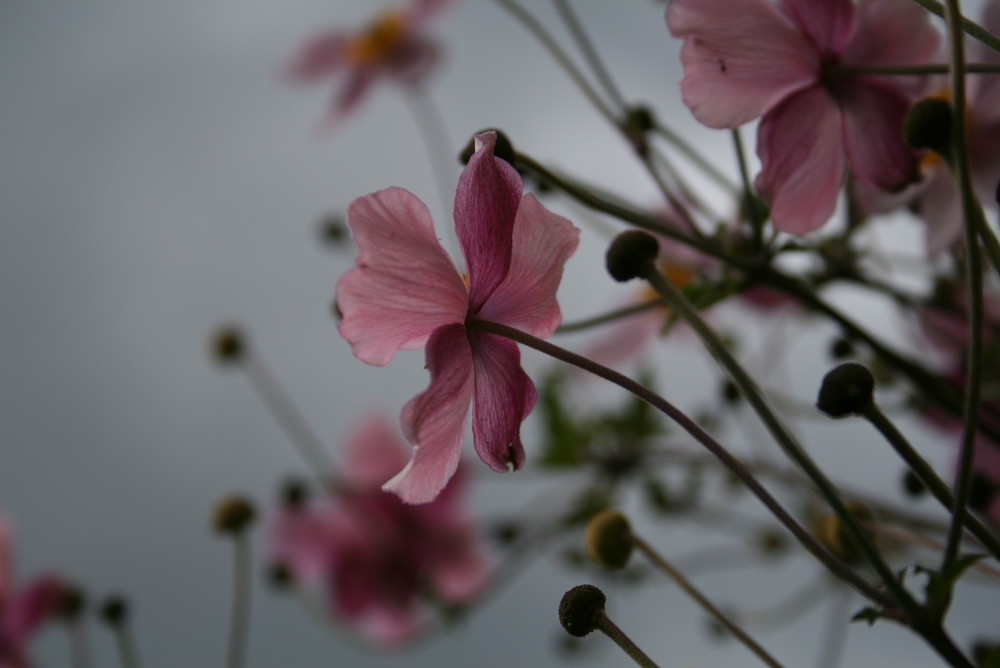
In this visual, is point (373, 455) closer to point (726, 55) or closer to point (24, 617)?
point (24, 617)

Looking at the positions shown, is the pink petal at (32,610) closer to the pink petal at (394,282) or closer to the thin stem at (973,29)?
the pink petal at (394,282)

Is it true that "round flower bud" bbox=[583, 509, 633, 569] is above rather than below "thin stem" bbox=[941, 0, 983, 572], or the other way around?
below

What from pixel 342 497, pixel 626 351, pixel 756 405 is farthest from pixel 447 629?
pixel 756 405

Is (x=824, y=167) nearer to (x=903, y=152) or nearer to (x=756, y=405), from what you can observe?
(x=903, y=152)

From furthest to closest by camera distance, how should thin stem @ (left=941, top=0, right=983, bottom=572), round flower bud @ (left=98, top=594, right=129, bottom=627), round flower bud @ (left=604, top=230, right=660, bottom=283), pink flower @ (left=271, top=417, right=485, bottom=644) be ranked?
1. pink flower @ (left=271, top=417, right=485, bottom=644)
2. round flower bud @ (left=98, top=594, right=129, bottom=627)
3. round flower bud @ (left=604, top=230, right=660, bottom=283)
4. thin stem @ (left=941, top=0, right=983, bottom=572)

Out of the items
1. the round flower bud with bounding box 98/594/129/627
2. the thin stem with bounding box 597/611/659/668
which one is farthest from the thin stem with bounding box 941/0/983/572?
the round flower bud with bounding box 98/594/129/627

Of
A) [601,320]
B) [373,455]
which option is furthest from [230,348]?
[601,320]

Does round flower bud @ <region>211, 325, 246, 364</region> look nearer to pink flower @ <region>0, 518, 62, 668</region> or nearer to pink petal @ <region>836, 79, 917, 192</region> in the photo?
pink flower @ <region>0, 518, 62, 668</region>
